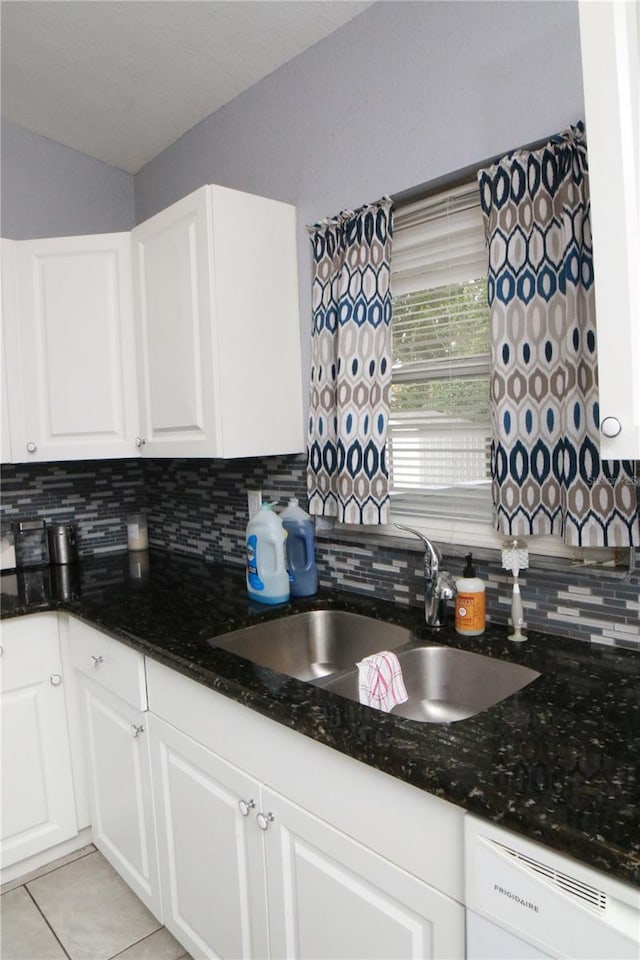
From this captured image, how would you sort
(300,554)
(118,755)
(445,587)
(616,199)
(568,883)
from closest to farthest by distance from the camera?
1. (568,883)
2. (616,199)
3. (445,587)
4. (118,755)
5. (300,554)

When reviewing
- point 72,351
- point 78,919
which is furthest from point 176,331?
point 78,919

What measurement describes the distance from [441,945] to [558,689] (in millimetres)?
497

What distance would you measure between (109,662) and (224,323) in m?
1.05

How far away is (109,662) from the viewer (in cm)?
191

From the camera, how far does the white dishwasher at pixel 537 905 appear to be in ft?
2.66

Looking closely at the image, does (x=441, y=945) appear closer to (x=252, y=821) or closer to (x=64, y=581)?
(x=252, y=821)

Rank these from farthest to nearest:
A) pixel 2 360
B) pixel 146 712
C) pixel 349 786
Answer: pixel 2 360, pixel 146 712, pixel 349 786

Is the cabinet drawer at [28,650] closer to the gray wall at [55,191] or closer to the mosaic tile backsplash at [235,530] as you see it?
the mosaic tile backsplash at [235,530]

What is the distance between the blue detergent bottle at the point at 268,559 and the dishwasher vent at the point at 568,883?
1168 millimetres

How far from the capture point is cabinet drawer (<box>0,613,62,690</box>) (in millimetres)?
2070

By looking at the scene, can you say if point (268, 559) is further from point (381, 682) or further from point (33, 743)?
point (33, 743)

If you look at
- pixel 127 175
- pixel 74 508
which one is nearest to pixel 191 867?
pixel 74 508

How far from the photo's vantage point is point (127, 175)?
2.96m

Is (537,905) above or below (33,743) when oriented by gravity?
above
